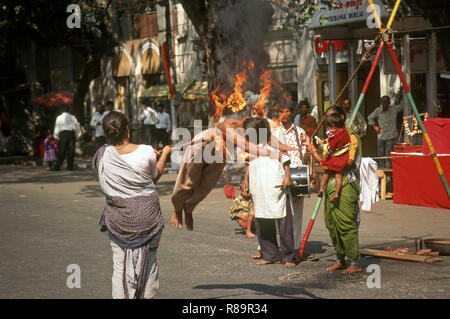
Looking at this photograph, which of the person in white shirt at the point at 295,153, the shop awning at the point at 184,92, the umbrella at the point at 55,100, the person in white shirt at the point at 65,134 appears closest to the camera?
the person in white shirt at the point at 295,153

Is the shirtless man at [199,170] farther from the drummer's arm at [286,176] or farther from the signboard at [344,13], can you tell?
the signboard at [344,13]

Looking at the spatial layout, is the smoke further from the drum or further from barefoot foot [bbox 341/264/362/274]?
barefoot foot [bbox 341/264/362/274]

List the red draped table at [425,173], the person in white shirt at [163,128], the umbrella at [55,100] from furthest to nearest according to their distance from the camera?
1. the umbrella at [55,100]
2. the person in white shirt at [163,128]
3. the red draped table at [425,173]

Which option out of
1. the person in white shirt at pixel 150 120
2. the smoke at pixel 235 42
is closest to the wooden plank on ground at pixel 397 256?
the smoke at pixel 235 42

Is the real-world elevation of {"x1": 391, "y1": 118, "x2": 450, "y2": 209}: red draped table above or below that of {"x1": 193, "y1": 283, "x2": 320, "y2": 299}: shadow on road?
above

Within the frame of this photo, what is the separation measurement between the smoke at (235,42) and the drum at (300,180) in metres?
6.66

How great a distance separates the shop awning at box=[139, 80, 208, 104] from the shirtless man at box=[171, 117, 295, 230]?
14.9 m

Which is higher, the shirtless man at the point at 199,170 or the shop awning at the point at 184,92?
the shop awning at the point at 184,92

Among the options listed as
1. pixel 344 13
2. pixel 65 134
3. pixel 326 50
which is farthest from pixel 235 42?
pixel 65 134

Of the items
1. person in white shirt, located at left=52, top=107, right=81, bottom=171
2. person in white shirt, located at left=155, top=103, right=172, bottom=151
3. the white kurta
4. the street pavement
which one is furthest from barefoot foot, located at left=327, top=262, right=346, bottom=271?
person in white shirt, located at left=52, top=107, right=81, bottom=171

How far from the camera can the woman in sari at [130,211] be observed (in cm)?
559

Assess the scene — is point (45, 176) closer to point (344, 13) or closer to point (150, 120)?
point (150, 120)

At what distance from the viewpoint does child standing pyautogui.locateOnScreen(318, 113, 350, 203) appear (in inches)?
310

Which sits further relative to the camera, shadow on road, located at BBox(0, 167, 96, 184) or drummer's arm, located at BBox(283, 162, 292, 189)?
shadow on road, located at BBox(0, 167, 96, 184)
